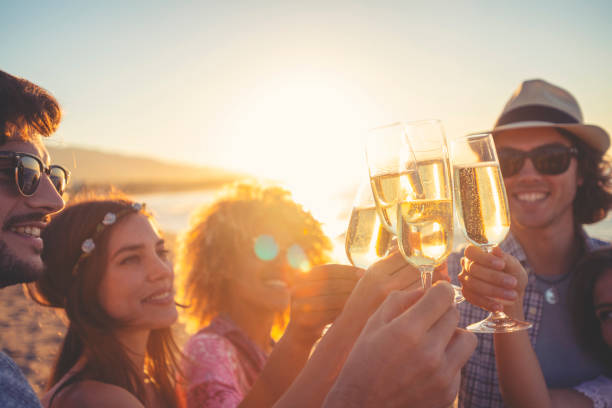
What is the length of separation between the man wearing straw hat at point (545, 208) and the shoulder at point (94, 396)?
2.56m

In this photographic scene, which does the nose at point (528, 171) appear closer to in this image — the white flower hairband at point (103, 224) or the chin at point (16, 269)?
the white flower hairband at point (103, 224)

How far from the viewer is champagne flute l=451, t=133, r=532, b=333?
6.29ft

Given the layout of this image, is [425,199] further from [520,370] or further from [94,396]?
[94,396]

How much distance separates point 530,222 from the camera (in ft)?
12.5

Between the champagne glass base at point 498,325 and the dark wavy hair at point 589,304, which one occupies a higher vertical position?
the champagne glass base at point 498,325

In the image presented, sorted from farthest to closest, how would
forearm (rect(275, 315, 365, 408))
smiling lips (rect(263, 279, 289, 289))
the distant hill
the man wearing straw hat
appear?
the distant hill → smiling lips (rect(263, 279, 289, 289)) → the man wearing straw hat → forearm (rect(275, 315, 365, 408))

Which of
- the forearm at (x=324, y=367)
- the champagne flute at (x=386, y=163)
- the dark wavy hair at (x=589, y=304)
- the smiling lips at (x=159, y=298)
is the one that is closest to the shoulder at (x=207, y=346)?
the smiling lips at (x=159, y=298)

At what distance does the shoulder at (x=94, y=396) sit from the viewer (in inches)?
85.9

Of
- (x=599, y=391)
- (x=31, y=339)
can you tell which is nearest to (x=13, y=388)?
(x=599, y=391)

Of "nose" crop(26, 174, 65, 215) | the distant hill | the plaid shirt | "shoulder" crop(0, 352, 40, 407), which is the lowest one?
the distant hill

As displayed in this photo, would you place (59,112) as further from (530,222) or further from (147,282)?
(530,222)

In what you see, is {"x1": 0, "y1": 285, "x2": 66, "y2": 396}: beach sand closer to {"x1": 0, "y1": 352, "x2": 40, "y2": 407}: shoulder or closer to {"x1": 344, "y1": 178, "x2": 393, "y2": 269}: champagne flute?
{"x1": 0, "y1": 352, "x2": 40, "y2": 407}: shoulder

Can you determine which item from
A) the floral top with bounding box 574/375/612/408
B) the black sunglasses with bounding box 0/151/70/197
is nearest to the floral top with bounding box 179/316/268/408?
the black sunglasses with bounding box 0/151/70/197

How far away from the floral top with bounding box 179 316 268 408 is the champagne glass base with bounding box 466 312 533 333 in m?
1.55
